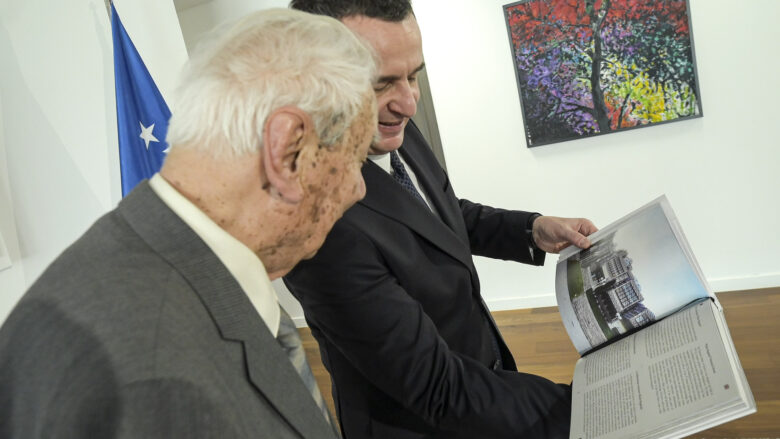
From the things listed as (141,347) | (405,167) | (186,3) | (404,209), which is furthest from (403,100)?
(186,3)

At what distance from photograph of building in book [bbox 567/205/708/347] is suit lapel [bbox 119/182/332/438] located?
74 cm

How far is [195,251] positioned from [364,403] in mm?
708

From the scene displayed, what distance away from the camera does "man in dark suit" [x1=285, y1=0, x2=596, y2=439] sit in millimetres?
1060

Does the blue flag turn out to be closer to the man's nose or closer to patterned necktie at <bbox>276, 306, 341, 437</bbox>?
the man's nose

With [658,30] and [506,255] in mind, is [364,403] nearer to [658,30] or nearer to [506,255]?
[506,255]

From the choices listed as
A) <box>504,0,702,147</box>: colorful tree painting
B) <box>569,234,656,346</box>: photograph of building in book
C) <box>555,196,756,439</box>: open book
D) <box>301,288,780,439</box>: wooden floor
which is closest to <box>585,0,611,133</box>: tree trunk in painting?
<box>504,0,702,147</box>: colorful tree painting

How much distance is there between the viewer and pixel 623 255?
4.11ft

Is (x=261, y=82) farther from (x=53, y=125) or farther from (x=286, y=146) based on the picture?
(x=53, y=125)

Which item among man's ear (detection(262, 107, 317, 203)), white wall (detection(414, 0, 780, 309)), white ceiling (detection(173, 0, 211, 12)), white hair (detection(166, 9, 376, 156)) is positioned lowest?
white wall (detection(414, 0, 780, 309))

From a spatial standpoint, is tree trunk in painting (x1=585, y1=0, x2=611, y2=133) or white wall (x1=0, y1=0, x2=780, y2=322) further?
tree trunk in painting (x1=585, y1=0, x2=611, y2=133)

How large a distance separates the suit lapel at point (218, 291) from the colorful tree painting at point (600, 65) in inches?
136

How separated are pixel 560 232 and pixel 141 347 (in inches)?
43.7

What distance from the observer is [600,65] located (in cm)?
368

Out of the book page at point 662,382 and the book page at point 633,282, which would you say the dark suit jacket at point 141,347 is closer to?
the book page at point 662,382
